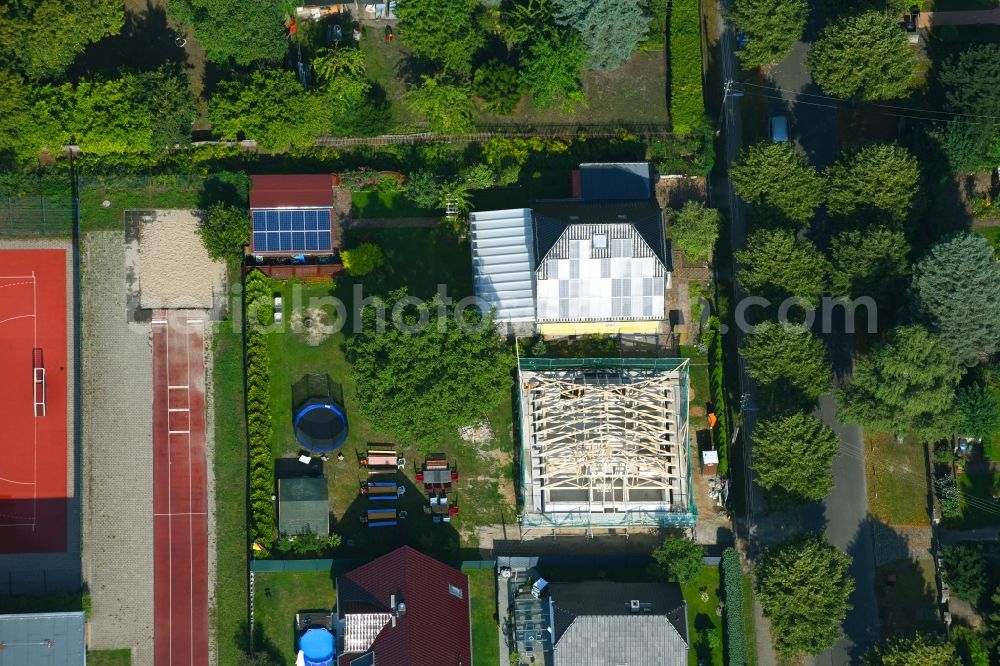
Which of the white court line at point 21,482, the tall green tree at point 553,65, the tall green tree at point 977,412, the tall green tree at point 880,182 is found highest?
the tall green tree at point 553,65

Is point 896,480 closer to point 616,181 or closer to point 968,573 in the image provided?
point 968,573

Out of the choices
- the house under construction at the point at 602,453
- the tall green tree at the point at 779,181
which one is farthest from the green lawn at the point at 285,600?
the tall green tree at the point at 779,181

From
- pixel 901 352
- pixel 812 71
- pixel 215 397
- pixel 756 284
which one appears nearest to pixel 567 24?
pixel 812 71

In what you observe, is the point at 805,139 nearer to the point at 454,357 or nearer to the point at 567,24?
the point at 567,24

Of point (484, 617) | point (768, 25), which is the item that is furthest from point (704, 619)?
point (768, 25)

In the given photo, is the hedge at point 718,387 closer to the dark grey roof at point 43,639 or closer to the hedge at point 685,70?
the hedge at point 685,70

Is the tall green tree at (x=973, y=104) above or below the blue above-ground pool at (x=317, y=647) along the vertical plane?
above
